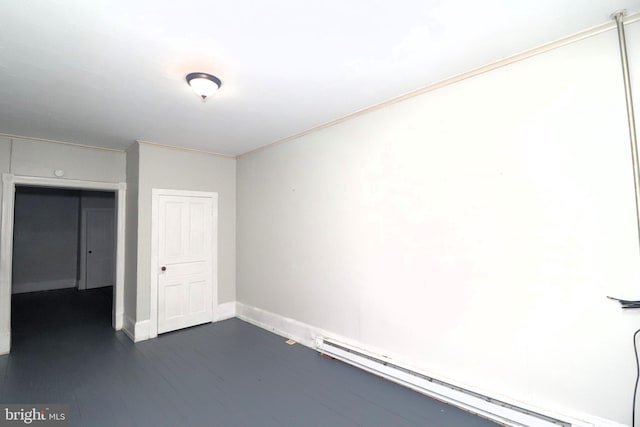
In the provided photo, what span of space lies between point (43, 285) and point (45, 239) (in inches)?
44.3

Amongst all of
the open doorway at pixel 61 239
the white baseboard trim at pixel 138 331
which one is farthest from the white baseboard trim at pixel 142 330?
the open doorway at pixel 61 239

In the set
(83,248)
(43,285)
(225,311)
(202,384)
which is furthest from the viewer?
(83,248)

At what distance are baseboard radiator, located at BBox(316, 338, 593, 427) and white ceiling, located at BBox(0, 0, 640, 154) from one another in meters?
2.53

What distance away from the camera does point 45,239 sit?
724cm

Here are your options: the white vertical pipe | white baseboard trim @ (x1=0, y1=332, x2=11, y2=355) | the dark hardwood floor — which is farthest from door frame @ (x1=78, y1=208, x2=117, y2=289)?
the white vertical pipe

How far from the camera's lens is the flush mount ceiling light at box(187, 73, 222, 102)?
7.43 feet

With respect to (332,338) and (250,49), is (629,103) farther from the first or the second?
(332,338)

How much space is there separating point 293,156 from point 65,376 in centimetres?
341

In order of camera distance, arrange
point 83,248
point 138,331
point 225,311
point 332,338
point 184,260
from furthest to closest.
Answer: point 83,248 < point 225,311 < point 184,260 < point 138,331 < point 332,338

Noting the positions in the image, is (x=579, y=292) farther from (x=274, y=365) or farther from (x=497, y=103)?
(x=274, y=365)

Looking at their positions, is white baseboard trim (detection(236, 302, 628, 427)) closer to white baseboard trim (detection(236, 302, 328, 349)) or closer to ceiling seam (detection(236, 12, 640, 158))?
white baseboard trim (detection(236, 302, 328, 349))

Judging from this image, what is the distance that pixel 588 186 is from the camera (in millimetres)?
1867

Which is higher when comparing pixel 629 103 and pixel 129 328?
pixel 629 103

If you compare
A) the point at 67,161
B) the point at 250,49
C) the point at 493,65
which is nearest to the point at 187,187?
the point at 67,161
